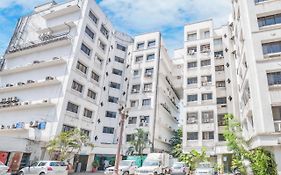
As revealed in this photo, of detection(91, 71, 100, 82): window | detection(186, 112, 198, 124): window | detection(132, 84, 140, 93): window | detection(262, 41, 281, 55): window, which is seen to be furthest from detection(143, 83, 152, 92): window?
detection(262, 41, 281, 55): window

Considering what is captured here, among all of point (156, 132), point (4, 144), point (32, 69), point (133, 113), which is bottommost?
point (4, 144)

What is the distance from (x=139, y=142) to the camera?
3778 centimetres

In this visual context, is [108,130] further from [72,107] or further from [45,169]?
[45,169]

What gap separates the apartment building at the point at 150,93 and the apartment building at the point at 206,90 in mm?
5607

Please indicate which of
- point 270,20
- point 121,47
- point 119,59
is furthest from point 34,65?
point 270,20

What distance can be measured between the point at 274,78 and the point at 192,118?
68.1ft

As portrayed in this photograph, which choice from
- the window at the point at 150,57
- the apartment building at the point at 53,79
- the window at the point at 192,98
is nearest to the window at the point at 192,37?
the window at the point at 150,57

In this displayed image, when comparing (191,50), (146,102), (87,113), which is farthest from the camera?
(191,50)

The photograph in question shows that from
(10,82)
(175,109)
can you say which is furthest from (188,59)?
(10,82)

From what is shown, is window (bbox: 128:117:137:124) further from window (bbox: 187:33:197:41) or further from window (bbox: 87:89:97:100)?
window (bbox: 187:33:197:41)

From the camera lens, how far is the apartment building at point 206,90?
36.2 meters

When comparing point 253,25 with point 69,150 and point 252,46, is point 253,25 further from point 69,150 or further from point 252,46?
point 69,150

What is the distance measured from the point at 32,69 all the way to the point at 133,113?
19.0 m

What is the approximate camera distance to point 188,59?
1710 inches
